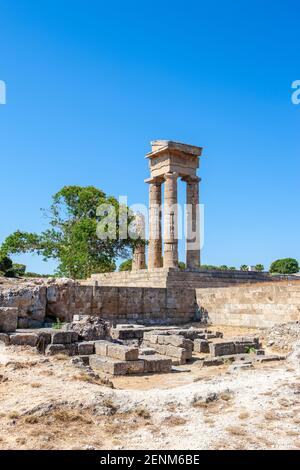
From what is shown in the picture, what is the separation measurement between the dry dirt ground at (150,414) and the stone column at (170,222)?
19.9m

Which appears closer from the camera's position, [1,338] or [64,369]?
[64,369]

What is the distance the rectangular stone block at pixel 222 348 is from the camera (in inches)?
470

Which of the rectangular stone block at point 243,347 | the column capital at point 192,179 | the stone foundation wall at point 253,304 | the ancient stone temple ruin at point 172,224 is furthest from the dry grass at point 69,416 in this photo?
the column capital at point 192,179

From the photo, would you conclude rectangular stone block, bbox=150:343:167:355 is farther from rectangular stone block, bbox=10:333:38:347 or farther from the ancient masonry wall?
the ancient masonry wall

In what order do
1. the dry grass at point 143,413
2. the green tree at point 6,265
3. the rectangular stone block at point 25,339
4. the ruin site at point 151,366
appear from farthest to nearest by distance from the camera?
the green tree at point 6,265, the rectangular stone block at point 25,339, the dry grass at point 143,413, the ruin site at point 151,366

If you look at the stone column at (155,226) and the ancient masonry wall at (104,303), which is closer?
the ancient masonry wall at (104,303)

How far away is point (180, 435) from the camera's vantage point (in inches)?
190

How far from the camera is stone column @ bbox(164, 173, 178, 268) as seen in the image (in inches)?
1077

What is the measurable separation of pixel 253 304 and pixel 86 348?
7901 millimetres

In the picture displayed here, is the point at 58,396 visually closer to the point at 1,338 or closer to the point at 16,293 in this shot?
the point at 1,338

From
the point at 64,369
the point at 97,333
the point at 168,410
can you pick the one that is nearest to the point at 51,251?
the point at 97,333

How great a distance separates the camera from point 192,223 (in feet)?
96.2

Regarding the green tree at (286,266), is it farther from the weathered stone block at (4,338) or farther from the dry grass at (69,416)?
the dry grass at (69,416)

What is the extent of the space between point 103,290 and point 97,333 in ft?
18.5
